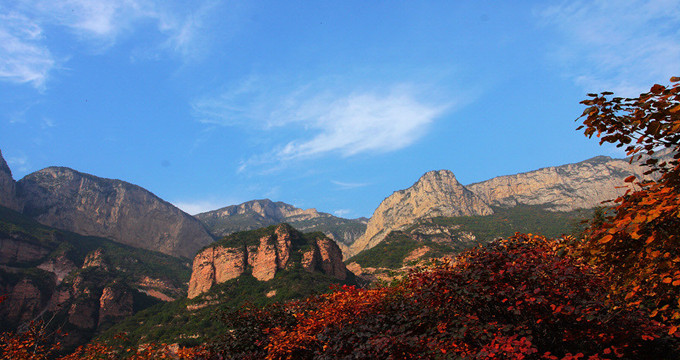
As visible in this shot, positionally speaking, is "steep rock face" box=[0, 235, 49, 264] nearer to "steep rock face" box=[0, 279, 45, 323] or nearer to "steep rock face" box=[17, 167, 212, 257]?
"steep rock face" box=[0, 279, 45, 323]

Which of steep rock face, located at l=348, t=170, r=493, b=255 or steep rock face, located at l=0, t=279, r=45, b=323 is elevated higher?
steep rock face, located at l=348, t=170, r=493, b=255

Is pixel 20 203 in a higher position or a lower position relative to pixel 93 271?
higher

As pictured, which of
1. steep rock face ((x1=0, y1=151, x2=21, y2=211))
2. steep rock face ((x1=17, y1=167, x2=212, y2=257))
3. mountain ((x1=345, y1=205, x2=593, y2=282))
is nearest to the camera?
mountain ((x1=345, y1=205, x2=593, y2=282))

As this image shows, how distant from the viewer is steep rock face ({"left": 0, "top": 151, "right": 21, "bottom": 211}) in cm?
12925

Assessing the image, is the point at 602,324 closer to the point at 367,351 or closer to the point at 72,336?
the point at 367,351

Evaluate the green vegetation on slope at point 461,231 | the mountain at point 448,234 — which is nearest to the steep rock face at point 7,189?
the mountain at point 448,234

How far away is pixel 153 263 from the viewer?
148 m

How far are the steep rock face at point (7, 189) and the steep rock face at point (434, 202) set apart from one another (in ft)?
482

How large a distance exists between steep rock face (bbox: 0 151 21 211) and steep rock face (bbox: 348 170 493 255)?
147 metres

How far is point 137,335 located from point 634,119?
8286 cm

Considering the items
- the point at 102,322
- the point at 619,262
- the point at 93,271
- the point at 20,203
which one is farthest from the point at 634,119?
the point at 20,203

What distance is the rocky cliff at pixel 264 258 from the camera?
8619cm

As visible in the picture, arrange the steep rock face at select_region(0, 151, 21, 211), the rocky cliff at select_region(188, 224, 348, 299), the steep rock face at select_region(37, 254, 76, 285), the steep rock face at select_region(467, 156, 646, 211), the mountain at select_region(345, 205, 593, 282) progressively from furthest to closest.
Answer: the steep rock face at select_region(467, 156, 646, 211)
the steep rock face at select_region(0, 151, 21, 211)
the mountain at select_region(345, 205, 593, 282)
the steep rock face at select_region(37, 254, 76, 285)
the rocky cliff at select_region(188, 224, 348, 299)

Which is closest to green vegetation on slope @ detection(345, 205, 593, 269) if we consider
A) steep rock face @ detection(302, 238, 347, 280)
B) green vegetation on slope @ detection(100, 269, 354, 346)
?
steep rock face @ detection(302, 238, 347, 280)
